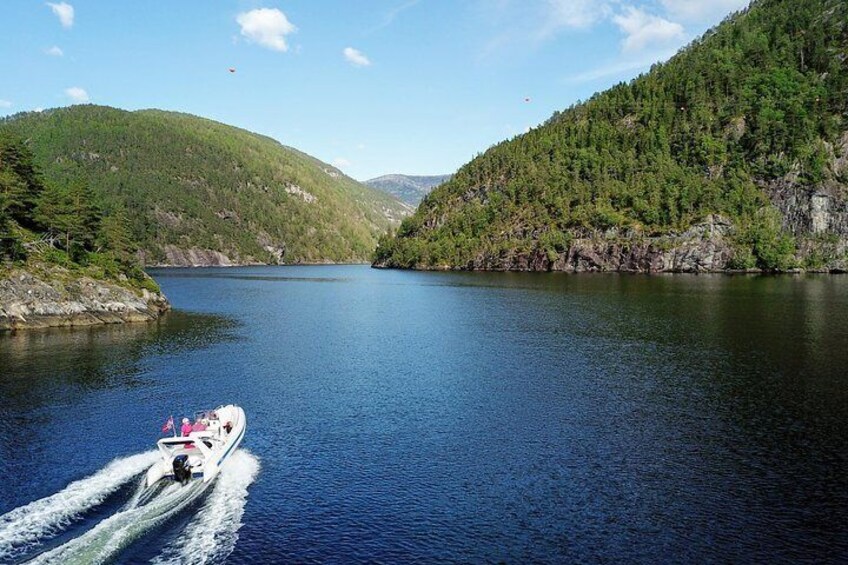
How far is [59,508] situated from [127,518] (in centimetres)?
433

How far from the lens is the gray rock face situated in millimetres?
91000

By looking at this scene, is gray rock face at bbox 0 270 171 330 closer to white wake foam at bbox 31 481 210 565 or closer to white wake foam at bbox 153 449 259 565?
white wake foam at bbox 153 449 259 565

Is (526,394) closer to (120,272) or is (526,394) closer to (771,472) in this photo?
(771,472)

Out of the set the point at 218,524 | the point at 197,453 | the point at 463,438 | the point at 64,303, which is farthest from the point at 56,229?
the point at 218,524

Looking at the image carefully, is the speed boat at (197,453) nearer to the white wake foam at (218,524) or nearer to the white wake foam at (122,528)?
the white wake foam at (122,528)

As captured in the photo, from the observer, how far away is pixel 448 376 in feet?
214

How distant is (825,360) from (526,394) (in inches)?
1459

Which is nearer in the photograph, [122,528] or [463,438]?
[122,528]

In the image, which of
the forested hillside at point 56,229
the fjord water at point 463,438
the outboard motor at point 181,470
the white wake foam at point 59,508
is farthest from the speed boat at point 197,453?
the forested hillside at point 56,229

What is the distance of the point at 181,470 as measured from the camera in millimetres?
36031

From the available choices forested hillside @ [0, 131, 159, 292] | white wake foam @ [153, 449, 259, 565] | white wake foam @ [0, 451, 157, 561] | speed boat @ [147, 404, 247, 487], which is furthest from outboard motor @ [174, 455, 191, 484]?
forested hillside @ [0, 131, 159, 292]

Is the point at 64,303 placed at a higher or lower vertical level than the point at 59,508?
higher

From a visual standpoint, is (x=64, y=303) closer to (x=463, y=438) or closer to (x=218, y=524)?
(x=463, y=438)

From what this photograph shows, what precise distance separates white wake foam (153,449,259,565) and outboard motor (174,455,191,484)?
75.2 inches
